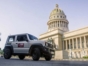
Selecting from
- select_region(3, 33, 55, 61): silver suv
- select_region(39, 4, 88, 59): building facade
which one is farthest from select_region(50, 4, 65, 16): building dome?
select_region(3, 33, 55, 61): silver suv

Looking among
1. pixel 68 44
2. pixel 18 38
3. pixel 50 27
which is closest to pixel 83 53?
pixel 68 44

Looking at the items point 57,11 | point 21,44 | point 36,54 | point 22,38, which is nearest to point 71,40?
point 57,11

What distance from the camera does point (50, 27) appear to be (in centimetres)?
9519

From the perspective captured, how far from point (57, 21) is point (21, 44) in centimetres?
8206

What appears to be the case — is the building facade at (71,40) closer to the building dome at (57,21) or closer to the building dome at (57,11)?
the building dome at (57,21)

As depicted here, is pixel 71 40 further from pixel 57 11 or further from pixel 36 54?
pixel 36 54

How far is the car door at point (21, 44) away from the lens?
1170 centimetres

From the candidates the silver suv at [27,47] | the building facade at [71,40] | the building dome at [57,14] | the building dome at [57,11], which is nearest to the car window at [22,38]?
the silver suv at [27,47]

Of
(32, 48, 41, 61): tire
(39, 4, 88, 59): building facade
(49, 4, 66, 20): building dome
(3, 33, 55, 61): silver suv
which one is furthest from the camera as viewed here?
(49, 4, 66, 20): building dome

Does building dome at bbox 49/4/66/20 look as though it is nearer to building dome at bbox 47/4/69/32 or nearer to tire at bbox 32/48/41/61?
building dome at bbox 47/4/69/32

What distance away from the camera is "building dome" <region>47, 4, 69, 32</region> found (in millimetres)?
91500

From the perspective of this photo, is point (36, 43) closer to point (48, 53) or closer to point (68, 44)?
point (48, 53)

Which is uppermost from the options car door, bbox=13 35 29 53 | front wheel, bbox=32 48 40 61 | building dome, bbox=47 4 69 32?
building dome, bbox=47 4 69 32

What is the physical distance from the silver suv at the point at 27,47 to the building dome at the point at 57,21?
7854 centimetres
